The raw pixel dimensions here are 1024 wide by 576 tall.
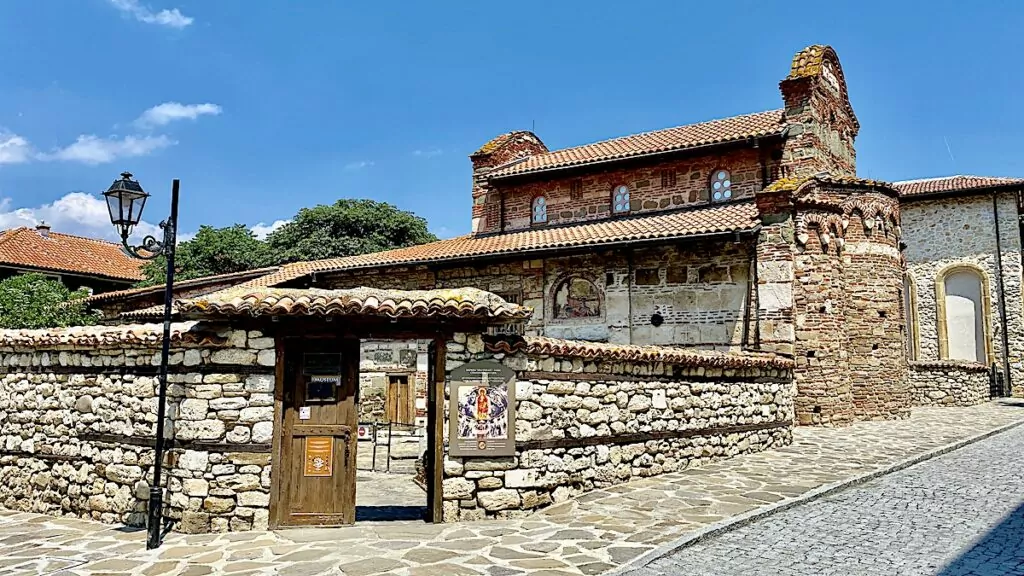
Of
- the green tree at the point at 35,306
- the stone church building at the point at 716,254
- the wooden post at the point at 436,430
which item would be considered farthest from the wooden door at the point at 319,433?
the green tree at the point at 35,306

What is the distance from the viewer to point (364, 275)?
20.8 metres

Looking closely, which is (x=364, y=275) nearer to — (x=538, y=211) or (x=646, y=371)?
(x=538, y=211)

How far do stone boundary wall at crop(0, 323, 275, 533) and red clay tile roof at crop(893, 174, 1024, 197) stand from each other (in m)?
24.8

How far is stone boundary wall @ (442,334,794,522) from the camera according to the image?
8.23 meters

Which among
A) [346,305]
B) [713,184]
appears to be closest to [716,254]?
[713,184]

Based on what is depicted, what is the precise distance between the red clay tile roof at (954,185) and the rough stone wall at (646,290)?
42.9 feet

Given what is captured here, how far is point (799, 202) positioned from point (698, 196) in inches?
144

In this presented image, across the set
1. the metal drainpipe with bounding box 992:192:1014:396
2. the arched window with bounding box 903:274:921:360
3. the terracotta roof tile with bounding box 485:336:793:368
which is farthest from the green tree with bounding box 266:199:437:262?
the terracotta roof tile with bounding box 485:336:793:368

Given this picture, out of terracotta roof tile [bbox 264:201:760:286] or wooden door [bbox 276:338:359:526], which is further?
terracotta roof tile [bbox 264:201:760:286]

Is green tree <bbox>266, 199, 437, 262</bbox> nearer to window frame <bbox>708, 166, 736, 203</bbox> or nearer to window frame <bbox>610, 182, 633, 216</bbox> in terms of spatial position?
window frame <bbox>610, 182, 633, 216</bbox>

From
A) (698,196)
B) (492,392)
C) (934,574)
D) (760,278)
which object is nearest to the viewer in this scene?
(934,574)

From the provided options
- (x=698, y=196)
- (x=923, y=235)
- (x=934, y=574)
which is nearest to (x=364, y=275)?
(x=698, y=196)

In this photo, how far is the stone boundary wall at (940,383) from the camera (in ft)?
76.3

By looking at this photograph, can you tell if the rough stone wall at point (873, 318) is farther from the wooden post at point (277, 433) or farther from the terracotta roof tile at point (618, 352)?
the wooden post at point (277, 433)
